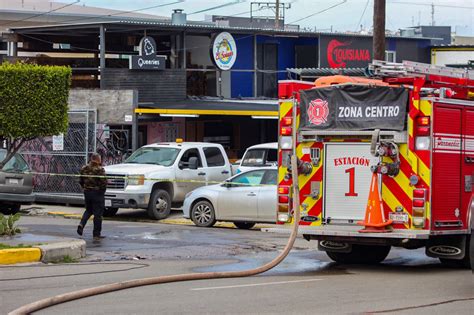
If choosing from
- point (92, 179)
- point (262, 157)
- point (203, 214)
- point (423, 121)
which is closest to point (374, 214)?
point (423, 121)

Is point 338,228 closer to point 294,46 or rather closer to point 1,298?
point 1,298

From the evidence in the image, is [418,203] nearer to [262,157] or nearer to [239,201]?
[239,201]

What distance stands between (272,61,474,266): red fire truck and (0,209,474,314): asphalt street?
2.24ft

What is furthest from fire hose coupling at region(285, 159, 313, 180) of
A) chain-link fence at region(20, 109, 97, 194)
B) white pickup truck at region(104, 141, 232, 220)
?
chain-link fence at region(20, 109, 97, 194)

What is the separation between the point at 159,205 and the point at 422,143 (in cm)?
1173

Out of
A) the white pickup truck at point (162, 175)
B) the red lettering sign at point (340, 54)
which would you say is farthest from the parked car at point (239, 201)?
the red lettering sign at point (340, 54)

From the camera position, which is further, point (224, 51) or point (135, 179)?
point (224, 51)

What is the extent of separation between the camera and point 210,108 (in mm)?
29656

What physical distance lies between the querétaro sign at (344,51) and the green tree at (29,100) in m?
21.1

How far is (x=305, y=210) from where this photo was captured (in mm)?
14453

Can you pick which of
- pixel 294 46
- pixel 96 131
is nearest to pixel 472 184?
pixel 96 131

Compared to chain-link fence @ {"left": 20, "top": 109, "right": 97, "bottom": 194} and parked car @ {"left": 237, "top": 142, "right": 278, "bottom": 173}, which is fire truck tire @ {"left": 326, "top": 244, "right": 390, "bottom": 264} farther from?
chain-link fence @ {"left": 20, "top": 109, "right": 97, "bottom": 194}

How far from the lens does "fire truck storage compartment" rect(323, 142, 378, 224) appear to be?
1403 cm

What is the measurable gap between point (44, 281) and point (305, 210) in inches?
170
